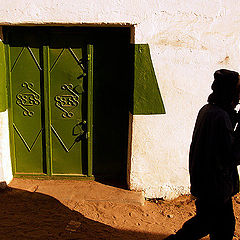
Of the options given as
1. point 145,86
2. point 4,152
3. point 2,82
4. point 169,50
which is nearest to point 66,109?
point 2,82

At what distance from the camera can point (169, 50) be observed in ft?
12.2

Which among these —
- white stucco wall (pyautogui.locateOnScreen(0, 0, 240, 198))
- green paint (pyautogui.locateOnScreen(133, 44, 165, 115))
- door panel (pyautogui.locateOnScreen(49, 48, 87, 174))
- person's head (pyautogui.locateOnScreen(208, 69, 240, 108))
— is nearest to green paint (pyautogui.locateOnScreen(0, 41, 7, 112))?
white stucco wall (pyautogui.locateOnScreen(0, 0, 240, 198))

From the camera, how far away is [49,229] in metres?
3.25

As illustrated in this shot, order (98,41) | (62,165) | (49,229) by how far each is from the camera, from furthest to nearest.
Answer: (62,165) < (98,41) < (49,229)

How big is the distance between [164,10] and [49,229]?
2.94 m

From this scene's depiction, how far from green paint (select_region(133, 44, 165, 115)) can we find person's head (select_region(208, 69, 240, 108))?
4.85 ft

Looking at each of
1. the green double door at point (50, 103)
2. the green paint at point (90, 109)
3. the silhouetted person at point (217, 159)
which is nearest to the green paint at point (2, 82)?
the green double door at point (50, 103)

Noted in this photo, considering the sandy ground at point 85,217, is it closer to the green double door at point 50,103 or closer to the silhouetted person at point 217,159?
the green double door at point 50,103

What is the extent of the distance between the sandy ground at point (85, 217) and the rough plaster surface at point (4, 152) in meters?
0.18

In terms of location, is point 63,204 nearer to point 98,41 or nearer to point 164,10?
point 98,41

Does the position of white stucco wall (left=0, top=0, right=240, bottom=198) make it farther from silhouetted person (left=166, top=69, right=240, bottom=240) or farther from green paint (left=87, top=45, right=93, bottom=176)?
silhouetted person (left=166, top=69, right=240, bottom=240)

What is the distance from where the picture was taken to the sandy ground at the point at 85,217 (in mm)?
3205

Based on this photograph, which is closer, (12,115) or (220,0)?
(220,0)

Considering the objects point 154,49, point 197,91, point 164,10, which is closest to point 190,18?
point 164,10
